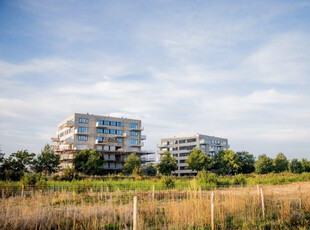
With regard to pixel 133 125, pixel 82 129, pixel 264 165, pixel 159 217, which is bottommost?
pixel 159 217

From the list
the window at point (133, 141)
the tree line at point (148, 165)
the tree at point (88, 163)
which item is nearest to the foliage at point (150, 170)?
the tree line at point (148, 165)

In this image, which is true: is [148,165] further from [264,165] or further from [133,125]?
[264,165]

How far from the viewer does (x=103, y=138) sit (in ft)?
227

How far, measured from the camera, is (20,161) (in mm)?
44562

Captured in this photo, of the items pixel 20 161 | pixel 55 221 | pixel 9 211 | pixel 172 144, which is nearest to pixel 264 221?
pixel 55 221

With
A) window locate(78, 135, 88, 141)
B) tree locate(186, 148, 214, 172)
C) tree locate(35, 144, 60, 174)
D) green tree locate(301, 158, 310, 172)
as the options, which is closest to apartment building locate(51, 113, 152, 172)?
window locate(78, 135, 88, 141)

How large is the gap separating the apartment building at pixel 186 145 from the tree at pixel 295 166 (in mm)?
25655

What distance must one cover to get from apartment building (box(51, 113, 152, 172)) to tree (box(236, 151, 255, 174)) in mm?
26773

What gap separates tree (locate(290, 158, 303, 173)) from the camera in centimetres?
6965

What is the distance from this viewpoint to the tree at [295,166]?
6965 centimetres

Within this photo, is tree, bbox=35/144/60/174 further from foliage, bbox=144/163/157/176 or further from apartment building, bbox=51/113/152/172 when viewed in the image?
foliage, bbox=144/163/157/176

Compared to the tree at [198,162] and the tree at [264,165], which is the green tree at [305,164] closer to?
the tree at [264,165]

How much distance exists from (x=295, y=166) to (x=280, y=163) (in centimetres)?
417

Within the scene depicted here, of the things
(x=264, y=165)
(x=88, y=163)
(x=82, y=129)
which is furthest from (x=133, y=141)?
(x=264, y=165)
